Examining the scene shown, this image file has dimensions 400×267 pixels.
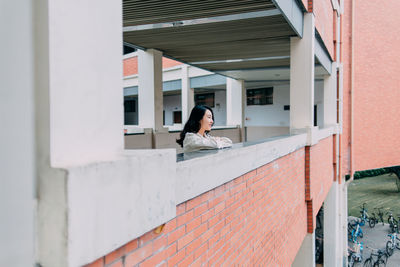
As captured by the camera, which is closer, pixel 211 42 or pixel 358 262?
pixel 211 42

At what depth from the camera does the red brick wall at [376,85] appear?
765 inches

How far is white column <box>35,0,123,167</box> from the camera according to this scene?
4.60 feet

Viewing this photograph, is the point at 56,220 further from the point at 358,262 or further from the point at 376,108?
the point at 376,108

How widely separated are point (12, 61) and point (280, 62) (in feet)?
38.6

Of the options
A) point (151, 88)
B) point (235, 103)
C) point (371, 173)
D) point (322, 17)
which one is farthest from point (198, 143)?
point (371, 173)

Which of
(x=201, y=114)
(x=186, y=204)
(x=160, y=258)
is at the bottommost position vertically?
(x=160, y=258)

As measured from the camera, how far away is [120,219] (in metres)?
1.64

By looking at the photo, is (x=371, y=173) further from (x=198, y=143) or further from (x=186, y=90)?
(x=198, y=143)

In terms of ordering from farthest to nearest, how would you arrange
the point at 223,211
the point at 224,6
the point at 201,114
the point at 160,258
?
the point at 224,6
the point at 201,114
the point at 223,211
the point at 160,258

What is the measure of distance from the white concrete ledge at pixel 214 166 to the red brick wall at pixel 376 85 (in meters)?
16.4

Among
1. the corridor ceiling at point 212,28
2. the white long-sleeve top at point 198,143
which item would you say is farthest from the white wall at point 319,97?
the white long-sleeve top at point 198,143

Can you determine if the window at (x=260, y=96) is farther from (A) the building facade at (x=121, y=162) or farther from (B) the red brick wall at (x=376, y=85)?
(A) the building facade at (x=121, y=162)

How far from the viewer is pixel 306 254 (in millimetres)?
9094

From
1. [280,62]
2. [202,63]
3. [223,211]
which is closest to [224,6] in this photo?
[223,211]
